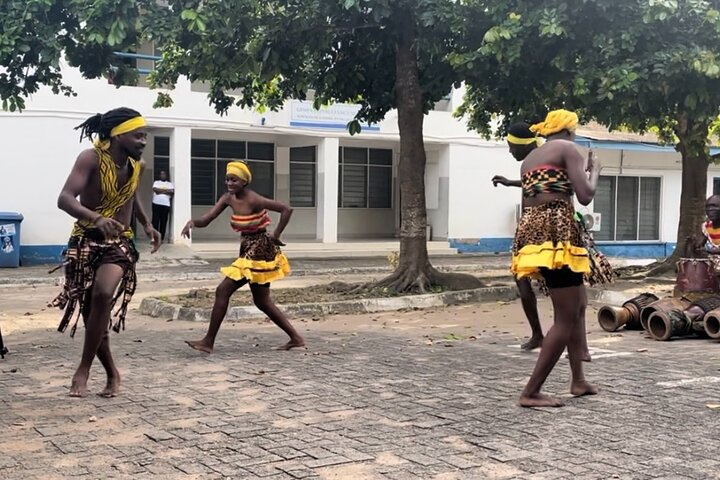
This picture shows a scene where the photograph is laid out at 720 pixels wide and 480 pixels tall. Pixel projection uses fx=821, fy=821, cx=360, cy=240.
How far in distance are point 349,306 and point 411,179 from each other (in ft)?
7.58

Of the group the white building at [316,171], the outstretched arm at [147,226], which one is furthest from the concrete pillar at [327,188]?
the outstretched arm at [147,226]

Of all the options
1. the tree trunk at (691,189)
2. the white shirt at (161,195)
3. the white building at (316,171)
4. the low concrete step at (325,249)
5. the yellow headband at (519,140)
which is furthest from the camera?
the low concrete step at (325,249)

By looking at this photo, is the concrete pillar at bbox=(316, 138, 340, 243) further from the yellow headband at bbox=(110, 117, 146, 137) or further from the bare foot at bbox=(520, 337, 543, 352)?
the yellow headband at bbox=(110, 117, 146, 137)

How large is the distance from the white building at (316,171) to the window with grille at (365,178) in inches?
1.3

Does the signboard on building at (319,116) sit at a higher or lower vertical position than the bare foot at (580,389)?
higher

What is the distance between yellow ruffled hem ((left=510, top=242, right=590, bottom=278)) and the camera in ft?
16.0

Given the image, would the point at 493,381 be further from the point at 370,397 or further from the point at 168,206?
the point at 168,206

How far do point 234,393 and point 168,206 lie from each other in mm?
13550

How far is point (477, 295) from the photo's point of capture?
1148 cm

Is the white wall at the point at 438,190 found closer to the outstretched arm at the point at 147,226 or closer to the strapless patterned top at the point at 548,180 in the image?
the outstretched arm at the point at 147,226

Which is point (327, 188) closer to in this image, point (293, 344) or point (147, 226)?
point (293, 344)

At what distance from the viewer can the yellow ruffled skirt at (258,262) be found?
7.03 m

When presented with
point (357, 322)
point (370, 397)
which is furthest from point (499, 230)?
point (370, 397)

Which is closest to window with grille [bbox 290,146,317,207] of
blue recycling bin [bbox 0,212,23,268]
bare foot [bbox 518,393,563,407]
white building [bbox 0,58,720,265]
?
white building [bbox 0,58,720,265]
